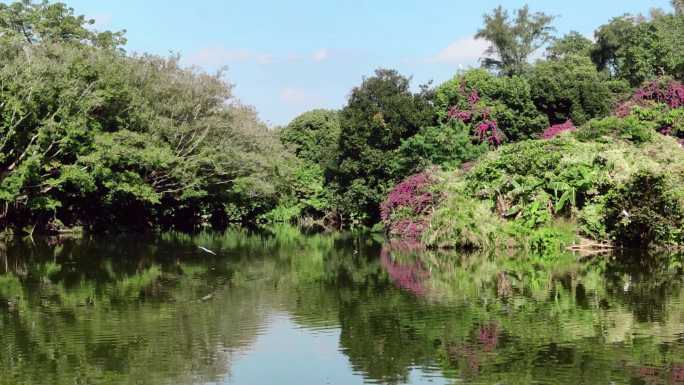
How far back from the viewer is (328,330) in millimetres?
12688

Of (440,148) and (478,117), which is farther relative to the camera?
(478,117)

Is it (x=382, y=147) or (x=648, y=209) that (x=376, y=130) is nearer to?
(x=382, y=147)

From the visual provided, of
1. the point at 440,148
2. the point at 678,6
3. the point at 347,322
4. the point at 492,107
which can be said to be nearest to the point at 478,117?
the point at 492,107

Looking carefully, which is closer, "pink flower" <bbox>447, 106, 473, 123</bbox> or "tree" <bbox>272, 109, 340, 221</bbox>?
"pink flower" <bbox>447, 106, 473, 123</bbox>

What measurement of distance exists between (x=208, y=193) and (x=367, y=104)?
9.90 metres

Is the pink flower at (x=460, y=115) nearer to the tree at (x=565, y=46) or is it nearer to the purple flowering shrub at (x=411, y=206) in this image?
the purple flowering shrub at (x=411, y=206)

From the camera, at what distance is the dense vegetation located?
26516 millimetres

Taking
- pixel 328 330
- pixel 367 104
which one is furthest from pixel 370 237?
pixel 328 330

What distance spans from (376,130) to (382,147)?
39.0 inches

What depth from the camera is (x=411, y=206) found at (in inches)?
1339

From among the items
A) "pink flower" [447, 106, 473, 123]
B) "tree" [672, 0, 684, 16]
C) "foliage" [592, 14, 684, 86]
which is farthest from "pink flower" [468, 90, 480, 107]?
"tree" [672, 0, 684, 16]

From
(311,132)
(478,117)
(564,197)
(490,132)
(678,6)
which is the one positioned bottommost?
(564,197)

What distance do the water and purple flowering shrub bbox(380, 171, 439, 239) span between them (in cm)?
924

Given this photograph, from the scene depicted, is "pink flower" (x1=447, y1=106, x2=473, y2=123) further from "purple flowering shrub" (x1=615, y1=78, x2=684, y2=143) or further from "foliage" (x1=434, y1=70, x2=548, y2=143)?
"purple flowering shrub" (x1=615, y1=78, x2=684, y2=143)
